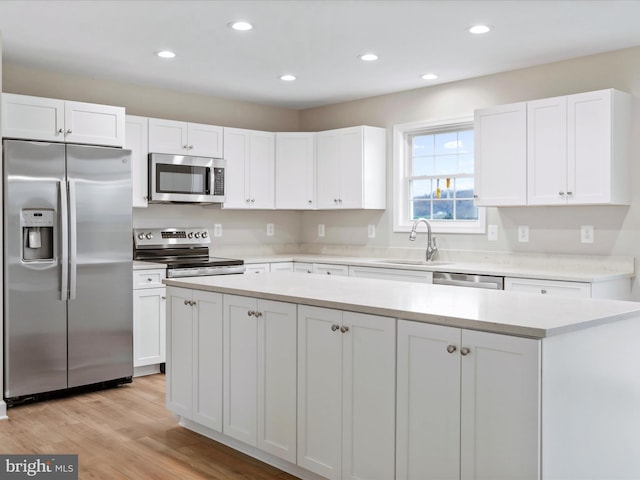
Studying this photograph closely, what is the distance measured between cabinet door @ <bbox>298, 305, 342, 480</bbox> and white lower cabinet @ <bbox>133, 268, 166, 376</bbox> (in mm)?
2343

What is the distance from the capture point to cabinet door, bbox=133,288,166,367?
478 cm

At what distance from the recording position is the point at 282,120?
21.7 feet

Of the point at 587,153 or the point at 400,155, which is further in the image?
the point at 400,155

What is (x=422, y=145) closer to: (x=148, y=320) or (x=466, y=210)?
(x=466, y=210)

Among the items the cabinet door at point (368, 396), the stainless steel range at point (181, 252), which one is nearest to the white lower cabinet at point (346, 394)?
the cabinet door at point (368, 396)

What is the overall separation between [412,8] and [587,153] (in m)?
1.60

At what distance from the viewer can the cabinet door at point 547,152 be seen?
4.27 meters

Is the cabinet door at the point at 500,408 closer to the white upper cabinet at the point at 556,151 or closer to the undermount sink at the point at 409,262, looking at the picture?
the white upper cabinet at the point at 556,151

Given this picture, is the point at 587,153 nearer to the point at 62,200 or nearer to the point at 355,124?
the point at 355,124

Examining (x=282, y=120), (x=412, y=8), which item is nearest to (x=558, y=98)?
(x=412, y=8)

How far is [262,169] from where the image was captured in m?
6.00

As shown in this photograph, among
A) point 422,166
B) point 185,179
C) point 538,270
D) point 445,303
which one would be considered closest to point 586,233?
point 538,270

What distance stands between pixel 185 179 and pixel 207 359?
2.41 meters

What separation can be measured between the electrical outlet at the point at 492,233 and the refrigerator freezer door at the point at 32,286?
10.6 feet
